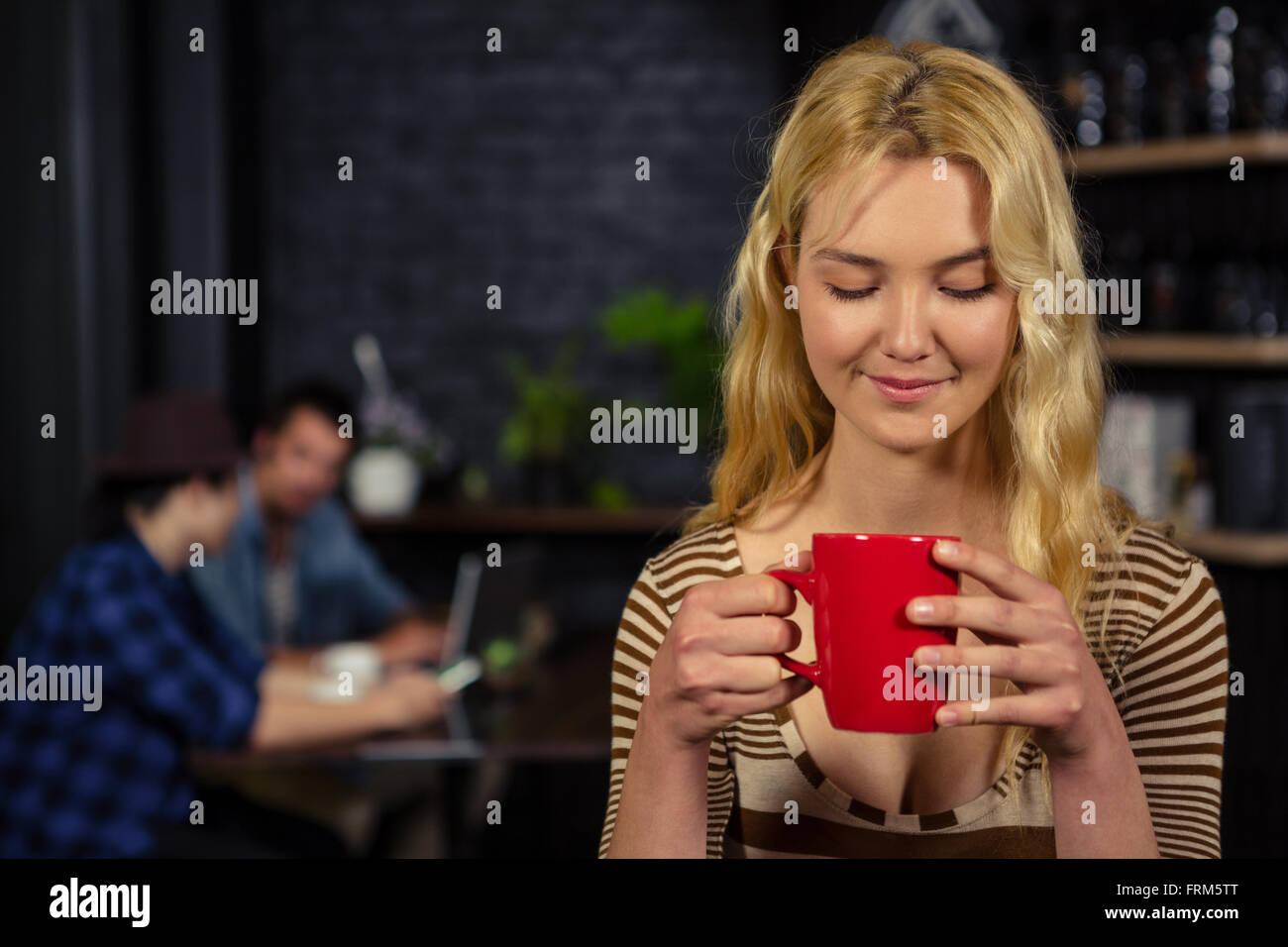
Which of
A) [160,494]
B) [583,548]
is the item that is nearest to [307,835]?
[160,494]

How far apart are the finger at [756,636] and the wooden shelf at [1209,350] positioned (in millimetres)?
2002

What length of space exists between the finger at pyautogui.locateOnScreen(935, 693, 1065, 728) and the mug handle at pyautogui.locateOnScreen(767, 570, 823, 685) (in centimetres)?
6

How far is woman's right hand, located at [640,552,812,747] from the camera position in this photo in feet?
1.69

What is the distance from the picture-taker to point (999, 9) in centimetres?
316

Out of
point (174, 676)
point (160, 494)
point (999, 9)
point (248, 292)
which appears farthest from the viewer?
point (248, 292)

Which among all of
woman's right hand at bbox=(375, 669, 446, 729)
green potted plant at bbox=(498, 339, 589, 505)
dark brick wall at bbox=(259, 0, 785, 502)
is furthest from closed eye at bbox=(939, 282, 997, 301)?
dark brick wall at bbox=(259, 0, 785, 502)

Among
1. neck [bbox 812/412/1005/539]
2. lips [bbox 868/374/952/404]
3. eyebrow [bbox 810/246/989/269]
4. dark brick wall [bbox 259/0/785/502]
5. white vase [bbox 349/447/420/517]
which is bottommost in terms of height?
neck [bbox 812/412/1005/539]

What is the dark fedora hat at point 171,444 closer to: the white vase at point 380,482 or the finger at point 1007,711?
the white vase at point 380,482

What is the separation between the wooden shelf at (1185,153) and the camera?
241 centimetres

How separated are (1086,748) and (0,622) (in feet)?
7.24

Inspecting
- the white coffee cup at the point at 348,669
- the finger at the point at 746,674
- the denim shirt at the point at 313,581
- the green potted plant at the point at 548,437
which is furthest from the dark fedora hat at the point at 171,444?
the finger at the point at 746,674

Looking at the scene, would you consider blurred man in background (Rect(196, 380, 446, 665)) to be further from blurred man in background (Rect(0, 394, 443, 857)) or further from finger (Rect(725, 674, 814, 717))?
finger (Rect(725, 674, 814, 717))

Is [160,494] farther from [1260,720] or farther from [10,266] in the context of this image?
[1260,720]
